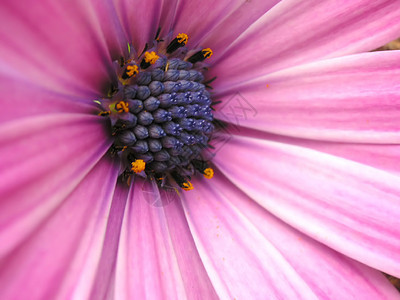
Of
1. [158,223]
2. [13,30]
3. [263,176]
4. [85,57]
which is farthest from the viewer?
[263,176]

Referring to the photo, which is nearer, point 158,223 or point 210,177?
point 158,223

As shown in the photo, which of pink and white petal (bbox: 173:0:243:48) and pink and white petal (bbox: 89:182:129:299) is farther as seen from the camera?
pink and white petal (bbox: 173:0:243:48)

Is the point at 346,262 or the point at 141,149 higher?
the point at 141,149

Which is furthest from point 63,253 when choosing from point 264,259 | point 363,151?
point 363,151

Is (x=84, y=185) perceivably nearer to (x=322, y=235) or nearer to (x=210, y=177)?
(x=210, y=177)

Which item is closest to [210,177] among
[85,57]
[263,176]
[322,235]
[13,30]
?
[263,176]

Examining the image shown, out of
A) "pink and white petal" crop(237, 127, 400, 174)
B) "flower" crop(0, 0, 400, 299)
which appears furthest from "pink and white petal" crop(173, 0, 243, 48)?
"pink and white petal" crop(237, 127, 400, 174)

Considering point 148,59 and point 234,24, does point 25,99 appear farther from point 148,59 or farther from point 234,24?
point 234,24

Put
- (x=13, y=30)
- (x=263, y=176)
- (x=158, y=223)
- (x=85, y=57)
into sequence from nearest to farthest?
(x=13, y=30)
(x=85, y=57)
(x=158, y=223)
(x=263, y=176)

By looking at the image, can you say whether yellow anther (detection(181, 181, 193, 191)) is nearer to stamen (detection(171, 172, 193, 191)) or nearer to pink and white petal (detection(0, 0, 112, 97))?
stamen (detection(171, 172, 193, 191))
